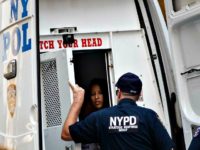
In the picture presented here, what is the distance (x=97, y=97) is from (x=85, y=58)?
0.46m

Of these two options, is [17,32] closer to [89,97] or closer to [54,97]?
[54,97]

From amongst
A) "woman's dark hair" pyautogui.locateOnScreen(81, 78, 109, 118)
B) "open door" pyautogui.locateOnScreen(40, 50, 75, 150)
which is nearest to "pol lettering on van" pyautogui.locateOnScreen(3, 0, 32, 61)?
"open door" pyautogui.locateOnScreen(40, 50, 75, 150)

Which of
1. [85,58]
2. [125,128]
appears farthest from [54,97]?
[125,128]

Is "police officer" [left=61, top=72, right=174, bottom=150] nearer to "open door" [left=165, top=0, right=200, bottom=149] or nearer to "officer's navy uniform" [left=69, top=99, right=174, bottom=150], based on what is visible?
"officer's navy uniform" [left=69, top=99, right=174, bottom=150]

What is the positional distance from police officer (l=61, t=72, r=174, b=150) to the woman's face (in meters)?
1.59

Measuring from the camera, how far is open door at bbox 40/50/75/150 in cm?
516

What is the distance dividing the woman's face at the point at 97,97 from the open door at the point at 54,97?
2.53 feet

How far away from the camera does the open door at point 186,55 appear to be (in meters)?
4.65

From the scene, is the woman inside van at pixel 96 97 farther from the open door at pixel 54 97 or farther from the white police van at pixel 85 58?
the open door at pixel 54 97

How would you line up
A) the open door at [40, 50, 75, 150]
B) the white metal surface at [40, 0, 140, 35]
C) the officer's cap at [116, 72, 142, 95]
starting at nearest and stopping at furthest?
the officer's cap at [116, 72, 142, 95] → the open door at [40, 50, 75, 150] → the white metal surface at [40, 0, 140, 35]

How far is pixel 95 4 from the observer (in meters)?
5.97

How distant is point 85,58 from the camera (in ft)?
20.4

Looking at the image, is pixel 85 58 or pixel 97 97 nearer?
pixel 97 97

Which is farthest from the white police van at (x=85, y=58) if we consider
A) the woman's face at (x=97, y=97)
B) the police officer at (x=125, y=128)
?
the police officer at (x=125, y=128)
